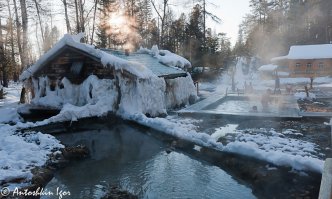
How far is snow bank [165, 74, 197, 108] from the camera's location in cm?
1784

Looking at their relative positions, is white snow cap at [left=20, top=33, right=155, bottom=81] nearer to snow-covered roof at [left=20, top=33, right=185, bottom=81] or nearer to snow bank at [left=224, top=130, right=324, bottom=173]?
snow-covered roof at [left=20, top=33, right=185, bottom=81]

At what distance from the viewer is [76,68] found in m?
15.5

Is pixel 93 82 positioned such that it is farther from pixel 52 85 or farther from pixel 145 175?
pixel 145 175

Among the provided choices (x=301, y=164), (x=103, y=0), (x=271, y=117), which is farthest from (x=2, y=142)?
(x=103, y=0)

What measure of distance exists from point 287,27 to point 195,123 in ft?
161

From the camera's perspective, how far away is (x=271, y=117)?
13.7 meters

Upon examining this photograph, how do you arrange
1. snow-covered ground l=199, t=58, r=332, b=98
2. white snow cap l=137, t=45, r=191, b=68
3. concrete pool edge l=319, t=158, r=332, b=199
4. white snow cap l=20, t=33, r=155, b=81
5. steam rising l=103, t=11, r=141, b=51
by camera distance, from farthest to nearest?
steam rising l=103, t=11, r=141, b=51, snow-covered ground l=199, t=58, r=332, b=98, white snow cap l=137, t=45, r=191, b=68, white snow cap l=20, t=33, r=155, b=81, concrete pool edge l=319, t=158, r=332, b=199

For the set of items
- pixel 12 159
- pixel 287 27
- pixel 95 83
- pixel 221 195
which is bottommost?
pixel 221 195

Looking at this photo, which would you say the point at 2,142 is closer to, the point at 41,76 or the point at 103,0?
the point at 41,76

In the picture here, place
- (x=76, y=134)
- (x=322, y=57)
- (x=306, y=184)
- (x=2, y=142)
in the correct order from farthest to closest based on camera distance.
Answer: (x=322, y=57) < (x=76, y=134) < (x=2, y=142) < (x=306, y=184)

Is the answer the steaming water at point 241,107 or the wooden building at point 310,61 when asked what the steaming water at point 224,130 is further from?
the wooden building at point 310,61

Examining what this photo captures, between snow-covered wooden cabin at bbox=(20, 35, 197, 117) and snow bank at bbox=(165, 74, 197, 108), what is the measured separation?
193mm

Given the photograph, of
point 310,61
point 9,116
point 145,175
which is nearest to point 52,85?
point 9,116

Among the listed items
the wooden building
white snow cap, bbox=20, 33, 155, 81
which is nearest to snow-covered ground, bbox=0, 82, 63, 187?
white snow cap, bbox=20, 33, 155, 81
